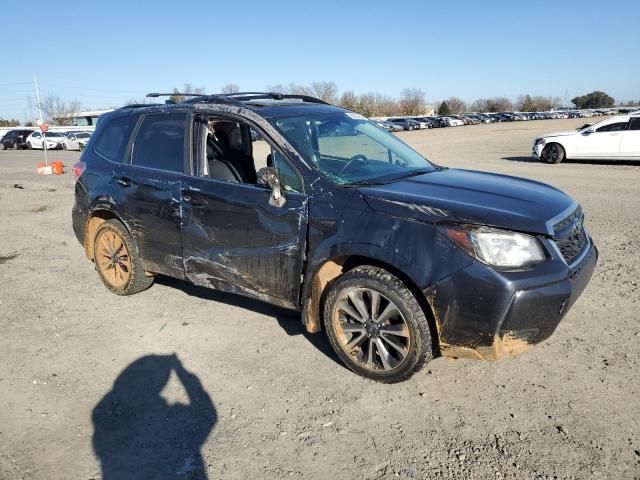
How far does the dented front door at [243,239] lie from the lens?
12.4 ft

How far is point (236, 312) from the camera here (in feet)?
16.3

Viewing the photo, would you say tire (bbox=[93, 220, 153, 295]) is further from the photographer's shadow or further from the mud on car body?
the photographer's shadow

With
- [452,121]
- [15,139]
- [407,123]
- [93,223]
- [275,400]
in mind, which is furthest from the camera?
[452,121]

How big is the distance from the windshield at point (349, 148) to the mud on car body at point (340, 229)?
0.02 m

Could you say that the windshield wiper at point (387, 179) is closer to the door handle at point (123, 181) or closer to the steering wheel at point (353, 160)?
the steering wheel at point (353, 160)

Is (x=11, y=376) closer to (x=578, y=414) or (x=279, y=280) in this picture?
(x=279, y=280)

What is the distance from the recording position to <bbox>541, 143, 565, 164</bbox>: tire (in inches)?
695

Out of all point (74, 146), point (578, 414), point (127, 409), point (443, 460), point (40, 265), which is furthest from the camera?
point (74, 146)

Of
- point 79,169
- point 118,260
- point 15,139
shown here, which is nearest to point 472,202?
point 118,260

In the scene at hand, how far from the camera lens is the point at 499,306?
2994 mm

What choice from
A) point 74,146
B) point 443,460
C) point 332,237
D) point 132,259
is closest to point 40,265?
point 132,259

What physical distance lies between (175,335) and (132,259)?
109 cm

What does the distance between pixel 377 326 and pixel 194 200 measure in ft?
6.28

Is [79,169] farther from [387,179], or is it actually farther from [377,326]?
[377,326]
